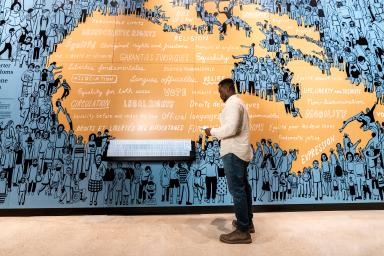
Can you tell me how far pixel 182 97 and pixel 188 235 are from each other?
1.62 m

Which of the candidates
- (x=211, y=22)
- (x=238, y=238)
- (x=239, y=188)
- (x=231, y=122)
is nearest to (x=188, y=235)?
(x=238, y=238)

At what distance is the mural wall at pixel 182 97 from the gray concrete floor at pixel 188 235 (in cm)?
25

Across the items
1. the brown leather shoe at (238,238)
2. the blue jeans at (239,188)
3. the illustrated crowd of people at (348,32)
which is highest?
the illustrated crowd of people at (348,32)

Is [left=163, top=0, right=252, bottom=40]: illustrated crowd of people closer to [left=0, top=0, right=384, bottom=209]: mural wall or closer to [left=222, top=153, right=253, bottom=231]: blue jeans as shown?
[left=0, top=0, right=384, bottom=209]: mural wall

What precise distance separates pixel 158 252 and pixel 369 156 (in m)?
2.88

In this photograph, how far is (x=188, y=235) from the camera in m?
2.30

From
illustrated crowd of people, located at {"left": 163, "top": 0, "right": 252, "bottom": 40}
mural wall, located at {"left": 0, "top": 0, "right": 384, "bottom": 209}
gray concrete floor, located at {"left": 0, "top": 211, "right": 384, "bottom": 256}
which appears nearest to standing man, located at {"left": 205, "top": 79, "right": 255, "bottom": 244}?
gray concrete floor, located at {"left": 0, "top": 211, "right": 384, "bottom": 256}

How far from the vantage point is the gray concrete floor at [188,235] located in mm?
1979

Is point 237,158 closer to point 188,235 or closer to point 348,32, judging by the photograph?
point 188,235

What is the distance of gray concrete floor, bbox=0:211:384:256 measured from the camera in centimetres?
198

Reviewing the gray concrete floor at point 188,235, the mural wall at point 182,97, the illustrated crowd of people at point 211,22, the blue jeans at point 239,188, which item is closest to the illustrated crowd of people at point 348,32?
the mural wall at point 182,97

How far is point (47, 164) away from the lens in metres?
2.95

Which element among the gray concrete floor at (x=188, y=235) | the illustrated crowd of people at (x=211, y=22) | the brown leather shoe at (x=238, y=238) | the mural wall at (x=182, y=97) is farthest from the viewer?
the illustrated crowd of people at (x=211, y=22)

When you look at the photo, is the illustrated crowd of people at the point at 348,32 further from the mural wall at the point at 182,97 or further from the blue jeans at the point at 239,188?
the blue jeans at the point at 239,188
